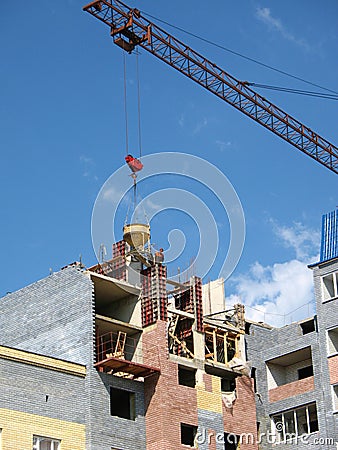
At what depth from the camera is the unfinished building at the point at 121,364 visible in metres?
56.2

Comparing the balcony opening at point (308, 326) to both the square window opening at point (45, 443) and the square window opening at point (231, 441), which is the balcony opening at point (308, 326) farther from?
the square window opening at point (45, 443)

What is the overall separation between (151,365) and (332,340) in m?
12.0

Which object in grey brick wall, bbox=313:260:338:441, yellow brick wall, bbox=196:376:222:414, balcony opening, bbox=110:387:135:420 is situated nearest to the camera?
balcony opening, bbox=110:387:135:420

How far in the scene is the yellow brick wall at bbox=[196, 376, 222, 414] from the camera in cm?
Result: 6325

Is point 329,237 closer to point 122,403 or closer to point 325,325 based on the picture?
point 325,325

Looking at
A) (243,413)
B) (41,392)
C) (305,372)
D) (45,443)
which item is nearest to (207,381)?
(243,413)

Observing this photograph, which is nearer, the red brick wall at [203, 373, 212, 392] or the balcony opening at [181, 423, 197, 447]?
the balcony opening at [181, 423, 197, 447]

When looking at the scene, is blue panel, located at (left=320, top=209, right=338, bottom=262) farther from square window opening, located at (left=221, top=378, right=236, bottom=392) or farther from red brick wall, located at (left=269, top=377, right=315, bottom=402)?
square window opening, located at (left=221, top=378, right=236, bottom=392)

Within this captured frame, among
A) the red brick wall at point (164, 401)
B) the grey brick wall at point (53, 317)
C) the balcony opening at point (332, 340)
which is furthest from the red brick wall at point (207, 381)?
the grey brick wall at point (53, 317)

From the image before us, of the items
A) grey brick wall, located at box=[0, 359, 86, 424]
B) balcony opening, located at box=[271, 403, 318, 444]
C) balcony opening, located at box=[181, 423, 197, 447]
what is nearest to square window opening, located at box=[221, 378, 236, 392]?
balcony opening, located at box=[271, 403, 318, 444]

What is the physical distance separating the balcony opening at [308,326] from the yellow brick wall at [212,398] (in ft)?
27.8

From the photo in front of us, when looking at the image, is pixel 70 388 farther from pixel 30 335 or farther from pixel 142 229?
pixel 142 229

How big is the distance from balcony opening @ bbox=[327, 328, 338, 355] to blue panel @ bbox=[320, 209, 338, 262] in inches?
180

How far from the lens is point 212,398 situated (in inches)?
2522
